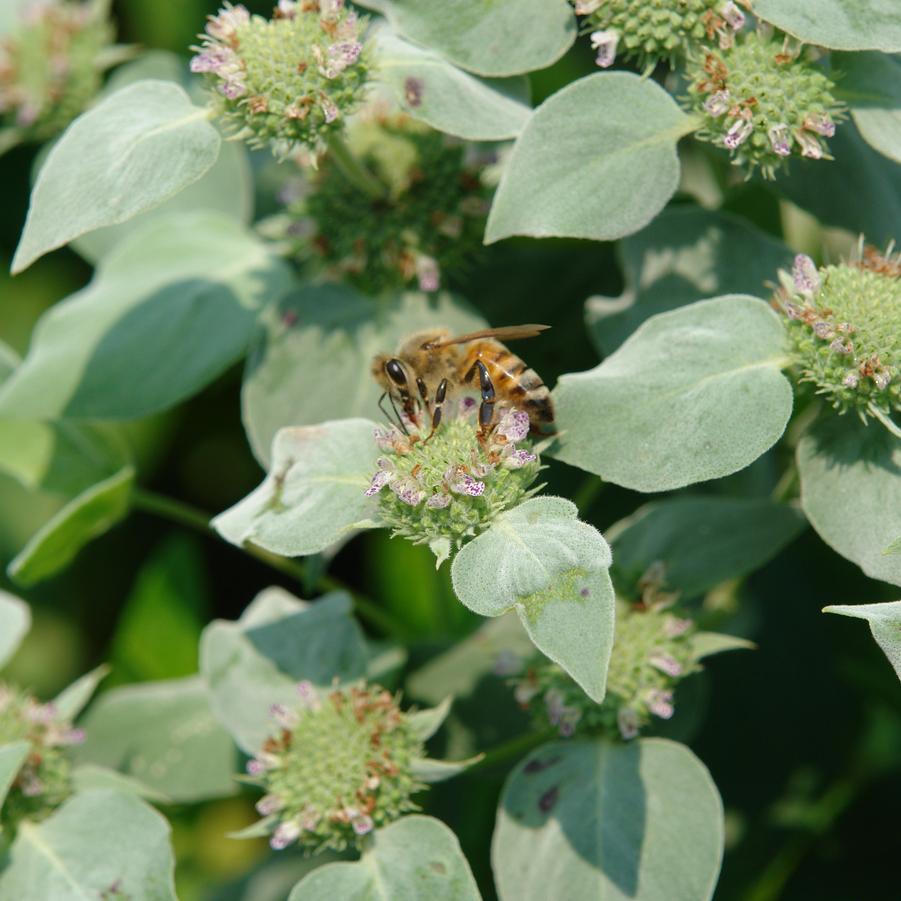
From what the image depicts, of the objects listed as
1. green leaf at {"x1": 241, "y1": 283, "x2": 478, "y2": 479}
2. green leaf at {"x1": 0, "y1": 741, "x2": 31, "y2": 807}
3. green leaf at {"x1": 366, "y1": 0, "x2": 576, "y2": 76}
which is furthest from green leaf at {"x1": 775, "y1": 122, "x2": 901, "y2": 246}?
green leaf at {"x1": 0, "y1": 741, "x2": 31, "y2": 807}

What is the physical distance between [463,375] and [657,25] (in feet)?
1.67

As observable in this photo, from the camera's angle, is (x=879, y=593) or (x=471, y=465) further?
(x=879, y=593)

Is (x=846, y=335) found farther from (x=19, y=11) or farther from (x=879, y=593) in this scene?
(x=19, y=11)

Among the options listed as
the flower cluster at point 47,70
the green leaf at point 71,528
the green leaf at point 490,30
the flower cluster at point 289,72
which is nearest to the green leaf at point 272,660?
the green leaf at point 71,528

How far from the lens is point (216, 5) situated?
2.68 metres

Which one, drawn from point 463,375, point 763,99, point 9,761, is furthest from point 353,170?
point 9,761

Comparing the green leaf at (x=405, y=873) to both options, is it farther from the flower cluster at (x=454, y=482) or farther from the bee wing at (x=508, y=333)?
the bee wing at (x=508, y=333)

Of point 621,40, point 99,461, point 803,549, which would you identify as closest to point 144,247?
point 99,461

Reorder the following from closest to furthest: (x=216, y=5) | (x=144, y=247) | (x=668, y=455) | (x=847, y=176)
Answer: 1. (x=668, y=455)
2. (x=847, y=176)
3. (x=144, y=247)
4. (x=216, y=5)

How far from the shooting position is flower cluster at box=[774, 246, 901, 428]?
4.63ft

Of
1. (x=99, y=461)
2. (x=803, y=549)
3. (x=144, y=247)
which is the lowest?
(x=803, y=549)

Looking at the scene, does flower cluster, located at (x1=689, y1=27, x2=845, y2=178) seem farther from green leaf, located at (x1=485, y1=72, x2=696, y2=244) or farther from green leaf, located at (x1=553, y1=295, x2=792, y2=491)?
green leaf, located at (x1=553, y1=295, x2=792, y2=491)

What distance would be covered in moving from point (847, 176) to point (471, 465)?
0.73 metres

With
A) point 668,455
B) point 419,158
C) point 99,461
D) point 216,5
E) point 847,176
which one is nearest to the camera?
→ point 668,455
